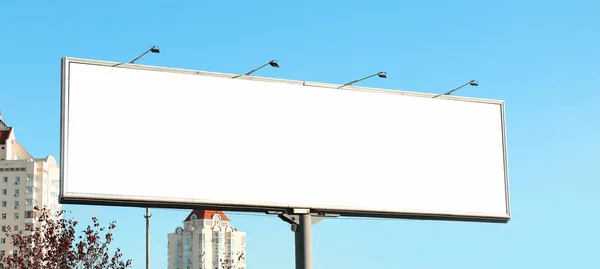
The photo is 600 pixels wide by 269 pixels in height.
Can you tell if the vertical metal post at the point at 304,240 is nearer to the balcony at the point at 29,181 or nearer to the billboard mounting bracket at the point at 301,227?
the billboard mounting bracket at the point at 301,227

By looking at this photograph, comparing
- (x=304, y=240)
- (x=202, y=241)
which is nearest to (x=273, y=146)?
(x=304, y=240)

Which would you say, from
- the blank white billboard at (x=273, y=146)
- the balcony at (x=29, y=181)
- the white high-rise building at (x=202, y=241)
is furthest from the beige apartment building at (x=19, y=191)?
the blank white billboard at (x=273, y=146)

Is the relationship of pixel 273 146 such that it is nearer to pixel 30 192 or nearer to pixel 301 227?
pixel 301 227

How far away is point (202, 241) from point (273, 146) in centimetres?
16073

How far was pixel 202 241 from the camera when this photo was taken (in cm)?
18100

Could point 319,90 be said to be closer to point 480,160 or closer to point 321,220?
point 321,220

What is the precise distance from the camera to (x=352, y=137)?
2302cm

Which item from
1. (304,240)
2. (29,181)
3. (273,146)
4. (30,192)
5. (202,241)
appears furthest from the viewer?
(202,241)

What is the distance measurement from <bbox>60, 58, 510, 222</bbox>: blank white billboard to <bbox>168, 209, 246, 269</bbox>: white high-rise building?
157648 millimetres

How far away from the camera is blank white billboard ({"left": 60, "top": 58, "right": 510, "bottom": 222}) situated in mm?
20422

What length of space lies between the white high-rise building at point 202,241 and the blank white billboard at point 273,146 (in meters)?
158

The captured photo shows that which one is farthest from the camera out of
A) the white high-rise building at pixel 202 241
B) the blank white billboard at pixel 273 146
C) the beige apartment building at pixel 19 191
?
the white high-rise building at pixel 202 241

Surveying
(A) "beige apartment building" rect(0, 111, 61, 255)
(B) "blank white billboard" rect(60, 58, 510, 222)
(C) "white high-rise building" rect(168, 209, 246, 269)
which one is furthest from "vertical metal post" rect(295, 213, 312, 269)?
(C) "white high-rise building" rect(168, 209, 246, 269)

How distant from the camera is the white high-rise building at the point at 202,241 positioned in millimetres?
181500
